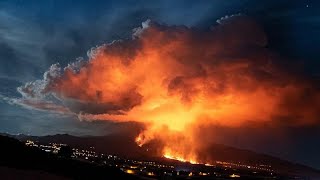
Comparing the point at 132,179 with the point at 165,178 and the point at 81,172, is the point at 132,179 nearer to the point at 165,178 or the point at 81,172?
the point at 81,172

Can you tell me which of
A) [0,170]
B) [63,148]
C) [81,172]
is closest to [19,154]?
[81,172]

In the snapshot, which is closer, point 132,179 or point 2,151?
point 2,151

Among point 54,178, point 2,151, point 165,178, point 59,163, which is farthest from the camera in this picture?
point 59,163

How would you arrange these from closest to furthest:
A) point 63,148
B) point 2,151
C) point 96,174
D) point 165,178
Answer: point 165,178, point 2,151, point 96,174, point 63,148

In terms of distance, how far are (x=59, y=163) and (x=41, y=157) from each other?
10.1ft

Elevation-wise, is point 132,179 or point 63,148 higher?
point 63,148

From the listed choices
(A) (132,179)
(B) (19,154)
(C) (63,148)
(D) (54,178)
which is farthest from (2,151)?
(C) (63,148)

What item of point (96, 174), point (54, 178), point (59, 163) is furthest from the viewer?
point (59, 163)

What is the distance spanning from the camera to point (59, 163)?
71688mm

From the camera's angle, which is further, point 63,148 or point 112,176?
point 63,148

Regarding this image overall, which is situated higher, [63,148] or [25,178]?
[63,148]

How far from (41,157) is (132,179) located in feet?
49.2

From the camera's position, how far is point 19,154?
65.8 m

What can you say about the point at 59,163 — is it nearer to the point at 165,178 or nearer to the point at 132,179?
the point at 132,179
